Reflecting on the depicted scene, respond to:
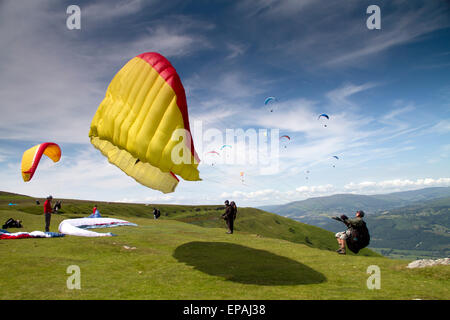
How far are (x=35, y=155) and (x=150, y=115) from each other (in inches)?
877

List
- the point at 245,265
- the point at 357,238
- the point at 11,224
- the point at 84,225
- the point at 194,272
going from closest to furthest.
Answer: the point at 194,272 < the point at 357,238 < the point at 245,265 < the point at 11,224 < the point at 84,225

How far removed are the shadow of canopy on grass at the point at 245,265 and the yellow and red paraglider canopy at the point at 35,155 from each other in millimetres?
18653

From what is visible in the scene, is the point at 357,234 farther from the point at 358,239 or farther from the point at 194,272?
the point at 194,272

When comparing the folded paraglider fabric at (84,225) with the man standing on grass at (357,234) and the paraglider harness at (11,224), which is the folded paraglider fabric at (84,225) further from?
the man standing on grass at (357,234)

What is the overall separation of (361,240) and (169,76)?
11.2 metres

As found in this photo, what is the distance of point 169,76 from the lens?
10492mm

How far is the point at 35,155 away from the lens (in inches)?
1025

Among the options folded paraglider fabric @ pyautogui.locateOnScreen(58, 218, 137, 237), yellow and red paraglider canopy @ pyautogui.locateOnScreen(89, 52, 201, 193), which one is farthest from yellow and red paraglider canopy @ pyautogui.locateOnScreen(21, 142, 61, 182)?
yellow and red paraglider canopy @ pyautogui.locateOnScreen(89, 52, 201, 193)

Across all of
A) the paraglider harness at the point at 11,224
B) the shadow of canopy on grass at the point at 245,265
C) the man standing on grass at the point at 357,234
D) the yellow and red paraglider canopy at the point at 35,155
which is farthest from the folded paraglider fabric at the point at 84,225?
the man standing on grass at the point at 357,234

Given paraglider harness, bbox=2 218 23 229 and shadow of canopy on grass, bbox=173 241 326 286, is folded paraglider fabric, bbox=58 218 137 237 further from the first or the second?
shadow of canopy on grass, bbox=173 241 326 286

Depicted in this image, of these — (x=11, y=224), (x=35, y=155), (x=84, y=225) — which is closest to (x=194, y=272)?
(x=84, y=225)

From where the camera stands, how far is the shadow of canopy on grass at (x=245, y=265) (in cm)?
1063

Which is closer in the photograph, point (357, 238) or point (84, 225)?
point (357, 238)
